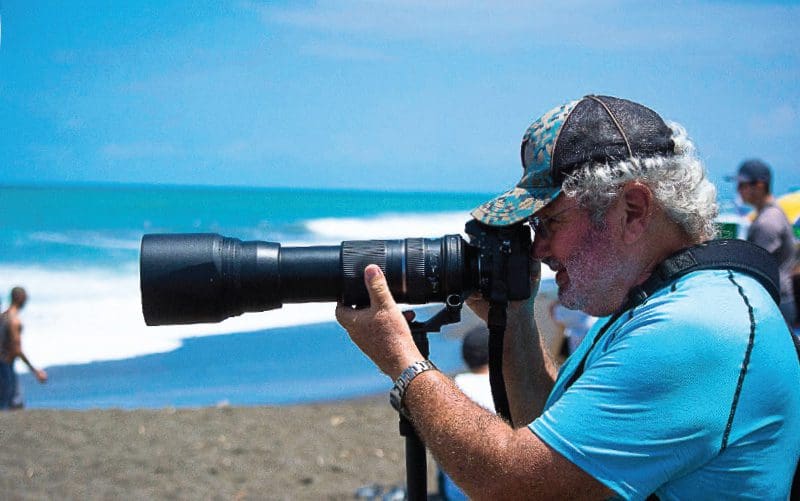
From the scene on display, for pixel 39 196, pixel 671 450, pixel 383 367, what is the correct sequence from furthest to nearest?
pixel 39 196
pixel 383 367
pixel 671 450

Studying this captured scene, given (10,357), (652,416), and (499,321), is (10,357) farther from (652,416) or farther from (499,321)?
(652,416)

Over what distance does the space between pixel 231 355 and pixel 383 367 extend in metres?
6.80

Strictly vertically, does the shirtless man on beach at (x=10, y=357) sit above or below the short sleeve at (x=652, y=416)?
below

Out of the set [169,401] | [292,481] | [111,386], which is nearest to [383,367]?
[292,481]

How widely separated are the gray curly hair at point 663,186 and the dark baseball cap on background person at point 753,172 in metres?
4.23

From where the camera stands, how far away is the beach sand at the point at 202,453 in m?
4.58

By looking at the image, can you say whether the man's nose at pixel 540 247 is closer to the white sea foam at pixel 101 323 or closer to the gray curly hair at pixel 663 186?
the gray curly hair at pixel 663 186

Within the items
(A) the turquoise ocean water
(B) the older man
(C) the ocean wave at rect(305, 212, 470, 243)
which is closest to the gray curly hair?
(B) the older man

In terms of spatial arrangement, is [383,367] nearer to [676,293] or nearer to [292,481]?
[676,293]

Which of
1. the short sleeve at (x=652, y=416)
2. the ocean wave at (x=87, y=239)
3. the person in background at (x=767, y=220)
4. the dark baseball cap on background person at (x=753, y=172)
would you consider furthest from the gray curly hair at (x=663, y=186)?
the ocean wave at (x=87, y=239)

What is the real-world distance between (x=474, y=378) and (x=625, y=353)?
1983 mm

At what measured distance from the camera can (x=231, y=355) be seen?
26.9 ft

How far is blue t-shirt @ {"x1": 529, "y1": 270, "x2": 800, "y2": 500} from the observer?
1306 mm

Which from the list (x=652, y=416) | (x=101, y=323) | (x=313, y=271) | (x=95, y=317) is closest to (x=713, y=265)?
(x=652, y=416)
